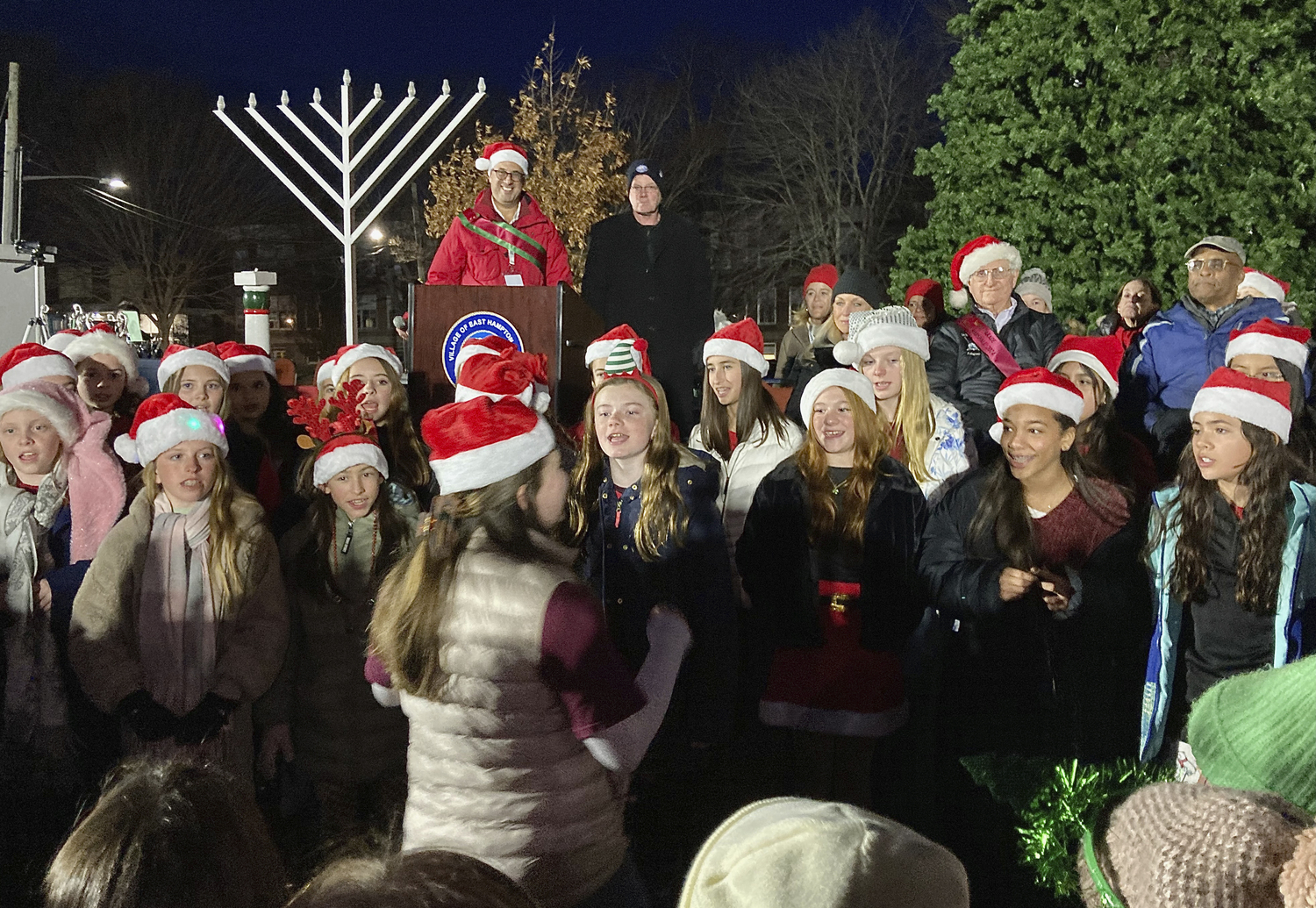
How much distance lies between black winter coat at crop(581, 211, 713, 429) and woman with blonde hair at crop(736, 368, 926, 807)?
203 centimetres

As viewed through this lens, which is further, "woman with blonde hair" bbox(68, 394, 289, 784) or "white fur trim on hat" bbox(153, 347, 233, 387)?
"white fur trim on hat" bbox(153, 347, 233, 387)

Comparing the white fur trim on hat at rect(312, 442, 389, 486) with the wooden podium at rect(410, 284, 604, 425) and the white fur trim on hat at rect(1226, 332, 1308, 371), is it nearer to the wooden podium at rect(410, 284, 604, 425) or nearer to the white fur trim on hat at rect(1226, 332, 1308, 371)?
the wooden podium at rect(410, 284, 604, 425)

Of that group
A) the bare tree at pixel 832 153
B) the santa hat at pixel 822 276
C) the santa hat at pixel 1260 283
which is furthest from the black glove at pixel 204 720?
the bare tree at pixel 832 153

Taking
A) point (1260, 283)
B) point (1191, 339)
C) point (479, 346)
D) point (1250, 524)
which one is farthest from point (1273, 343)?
point (479, 346)

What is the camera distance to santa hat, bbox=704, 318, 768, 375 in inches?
177

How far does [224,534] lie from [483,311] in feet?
5.56

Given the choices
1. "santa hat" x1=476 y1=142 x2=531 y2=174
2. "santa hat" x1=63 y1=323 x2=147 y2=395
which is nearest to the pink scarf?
"santa hat" x1=63 y1=323 x2=147 y2=395

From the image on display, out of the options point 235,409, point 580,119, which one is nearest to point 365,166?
point 580,119

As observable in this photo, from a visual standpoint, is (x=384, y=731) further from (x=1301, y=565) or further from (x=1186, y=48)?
(x=1186, y=48)

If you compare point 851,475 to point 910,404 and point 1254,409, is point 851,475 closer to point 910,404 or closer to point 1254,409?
point 910,404

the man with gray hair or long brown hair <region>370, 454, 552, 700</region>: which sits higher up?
the man with gray hair

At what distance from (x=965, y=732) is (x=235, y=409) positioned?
10.7 feet

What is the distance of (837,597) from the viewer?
3332 mm

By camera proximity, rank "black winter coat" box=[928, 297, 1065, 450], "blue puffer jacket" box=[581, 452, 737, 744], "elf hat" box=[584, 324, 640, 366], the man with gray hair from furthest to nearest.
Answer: the man with gray hair → "black winter coat" box=[928, 297, 1065, 450] → "elf hat" box=[584, 324, 640, 366] → "blue puffer jacket" box=[581, 452, 737, 744]
